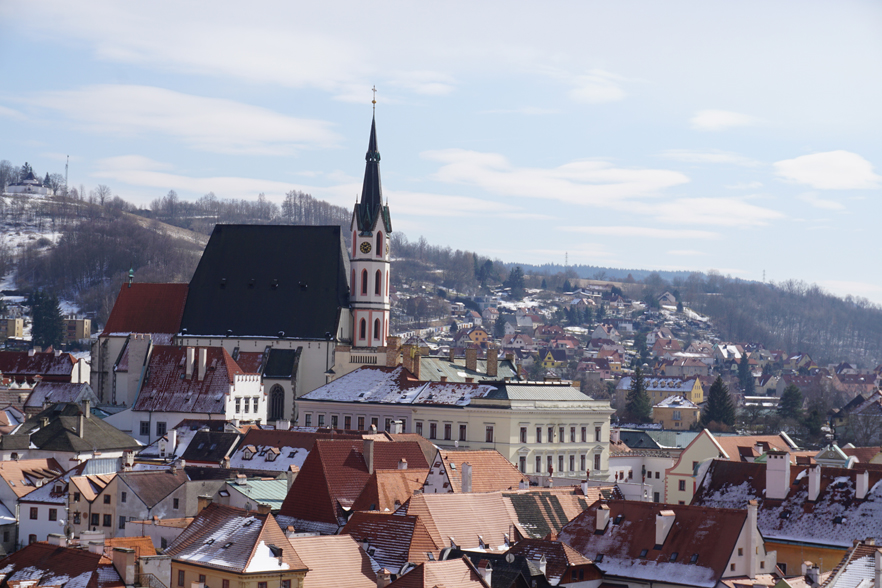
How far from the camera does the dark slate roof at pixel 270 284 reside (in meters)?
109

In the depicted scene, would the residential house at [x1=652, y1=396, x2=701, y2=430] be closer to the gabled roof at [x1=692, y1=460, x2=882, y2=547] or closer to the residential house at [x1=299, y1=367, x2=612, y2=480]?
the residential house at [x1=299, y1=367, x2=612, y2=480]

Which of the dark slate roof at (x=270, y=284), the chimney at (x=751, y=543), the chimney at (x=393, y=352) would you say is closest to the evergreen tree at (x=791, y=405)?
the chimney at (x=393, y=352)

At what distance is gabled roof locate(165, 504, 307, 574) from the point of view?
149 ft

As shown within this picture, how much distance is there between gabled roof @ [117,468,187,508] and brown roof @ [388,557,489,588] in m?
23.4

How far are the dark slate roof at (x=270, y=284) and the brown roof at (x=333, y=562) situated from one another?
2338 inches

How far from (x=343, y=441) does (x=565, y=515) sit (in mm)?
13253

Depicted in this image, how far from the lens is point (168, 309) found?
113m

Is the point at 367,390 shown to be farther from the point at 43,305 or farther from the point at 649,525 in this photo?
the point at 43,305

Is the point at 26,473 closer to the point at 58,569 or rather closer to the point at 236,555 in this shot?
the point at 58,569

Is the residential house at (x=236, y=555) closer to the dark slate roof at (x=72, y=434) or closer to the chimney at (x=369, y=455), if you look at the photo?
the chimney at (x=369, y=455)

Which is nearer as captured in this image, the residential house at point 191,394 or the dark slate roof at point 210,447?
the dark slate roof at point 210,447

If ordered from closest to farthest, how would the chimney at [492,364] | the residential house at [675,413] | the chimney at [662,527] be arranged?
the chimney at [662,527] < the chimney at [492,364] < the residential house at [675,413]

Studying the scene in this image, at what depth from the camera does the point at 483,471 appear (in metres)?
66.2

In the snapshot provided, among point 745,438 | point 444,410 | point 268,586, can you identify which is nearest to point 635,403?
point 745,438
